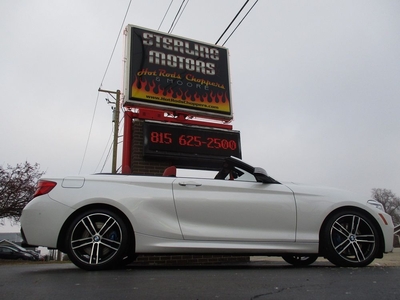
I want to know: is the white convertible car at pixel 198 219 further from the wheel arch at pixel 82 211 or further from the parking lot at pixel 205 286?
the parking lot at pixel 205 286

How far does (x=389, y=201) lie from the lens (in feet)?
207

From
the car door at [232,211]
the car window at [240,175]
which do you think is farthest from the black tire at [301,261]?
the car window at [240,175]

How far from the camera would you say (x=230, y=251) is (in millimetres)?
3678

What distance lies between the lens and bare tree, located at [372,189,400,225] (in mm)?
59688

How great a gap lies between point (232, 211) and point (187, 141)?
4.21m

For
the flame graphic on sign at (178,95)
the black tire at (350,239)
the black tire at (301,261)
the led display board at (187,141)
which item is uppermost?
the flame graphic on sign at (178,95)

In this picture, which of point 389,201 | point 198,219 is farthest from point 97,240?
point 389,201

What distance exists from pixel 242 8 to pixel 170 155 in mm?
3376

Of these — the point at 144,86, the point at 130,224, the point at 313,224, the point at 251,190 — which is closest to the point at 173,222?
the point at 130,224

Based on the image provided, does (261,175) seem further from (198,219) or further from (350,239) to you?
(350,239)

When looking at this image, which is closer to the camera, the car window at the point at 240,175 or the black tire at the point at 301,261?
the car window at the point at 240,175

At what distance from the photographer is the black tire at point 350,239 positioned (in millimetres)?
3883

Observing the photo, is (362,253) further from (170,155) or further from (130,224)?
(170,155)

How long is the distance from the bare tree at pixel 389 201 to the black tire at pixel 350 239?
63.3m
